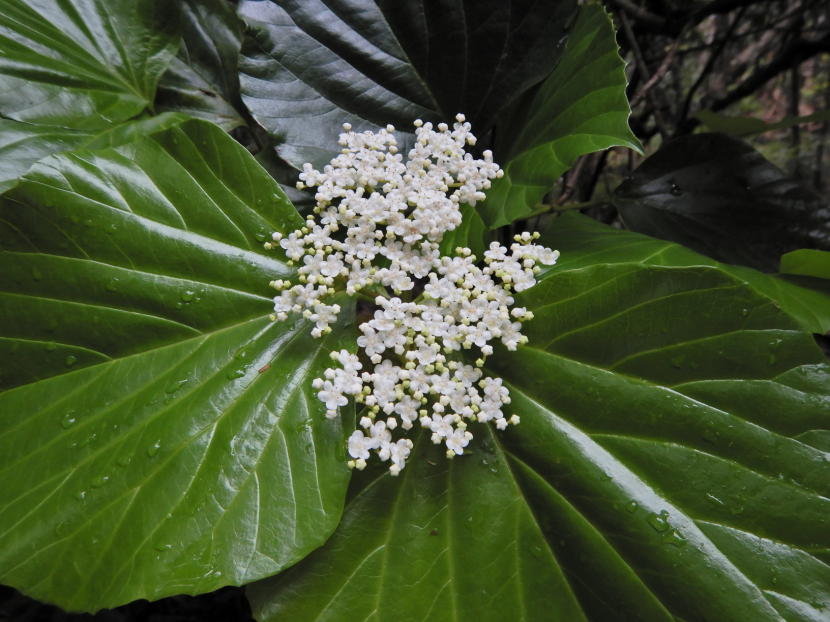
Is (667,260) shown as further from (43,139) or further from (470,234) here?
(43,139)

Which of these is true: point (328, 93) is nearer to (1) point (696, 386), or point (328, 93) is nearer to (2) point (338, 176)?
(2) point (338, 176)

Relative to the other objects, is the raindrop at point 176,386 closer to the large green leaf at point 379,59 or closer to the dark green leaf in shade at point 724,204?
the large green leaf at point 379,59

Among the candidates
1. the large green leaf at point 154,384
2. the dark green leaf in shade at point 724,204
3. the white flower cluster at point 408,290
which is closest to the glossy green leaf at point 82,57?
the large green leaf at point 154,384

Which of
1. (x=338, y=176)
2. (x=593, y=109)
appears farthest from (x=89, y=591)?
(x=593, y=109)

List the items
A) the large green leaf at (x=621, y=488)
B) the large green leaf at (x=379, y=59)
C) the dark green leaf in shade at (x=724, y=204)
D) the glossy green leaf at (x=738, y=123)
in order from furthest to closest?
the glossy green leaf at (x=738, y=123)
the dark green leaf in shade at (x=724, y=204)
the large green leaf at (x=379, y=59)
the large green leaf at (x=621, y=488)

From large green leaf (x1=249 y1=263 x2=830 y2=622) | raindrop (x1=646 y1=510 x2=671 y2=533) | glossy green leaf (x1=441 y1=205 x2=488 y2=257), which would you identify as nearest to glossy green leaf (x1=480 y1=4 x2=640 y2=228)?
glossy green leaf (x1=441 y1=205 x2=488 y2=257)
